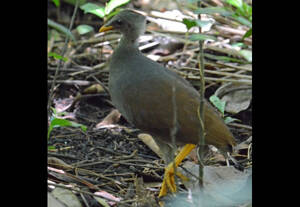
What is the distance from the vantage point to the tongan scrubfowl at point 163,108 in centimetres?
322

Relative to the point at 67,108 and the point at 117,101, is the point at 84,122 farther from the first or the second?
the point at 117,101

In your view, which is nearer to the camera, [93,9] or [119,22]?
[119,22]

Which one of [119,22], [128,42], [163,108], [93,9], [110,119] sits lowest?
[110,119]

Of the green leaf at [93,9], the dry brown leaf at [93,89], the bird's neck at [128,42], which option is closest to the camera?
the bird's neck at [128,42]

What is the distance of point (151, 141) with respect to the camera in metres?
4.09

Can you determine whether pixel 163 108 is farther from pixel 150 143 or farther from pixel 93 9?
pixel 93 9

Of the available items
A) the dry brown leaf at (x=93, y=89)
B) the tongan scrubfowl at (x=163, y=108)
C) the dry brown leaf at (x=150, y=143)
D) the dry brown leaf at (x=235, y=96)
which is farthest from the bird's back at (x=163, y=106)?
the dry brown leaf at (x=93, y=89)

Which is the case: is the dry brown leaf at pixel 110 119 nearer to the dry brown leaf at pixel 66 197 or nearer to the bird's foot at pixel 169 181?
the bird's foot at pixel 169 181

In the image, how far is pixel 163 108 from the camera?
3252mm

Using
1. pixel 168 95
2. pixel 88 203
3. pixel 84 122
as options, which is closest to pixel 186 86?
pixel 168 95

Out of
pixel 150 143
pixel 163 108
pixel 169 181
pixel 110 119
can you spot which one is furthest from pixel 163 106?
pixel 110 119

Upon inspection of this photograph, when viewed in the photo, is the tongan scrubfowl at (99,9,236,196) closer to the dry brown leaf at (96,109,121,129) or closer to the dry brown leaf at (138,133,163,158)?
the dry brown leaf at (138,133,163,158)

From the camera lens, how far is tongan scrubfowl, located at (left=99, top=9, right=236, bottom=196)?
3221 mm

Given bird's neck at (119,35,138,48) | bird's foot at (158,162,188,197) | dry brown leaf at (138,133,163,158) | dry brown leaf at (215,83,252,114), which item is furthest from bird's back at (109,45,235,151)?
dry brown leaf at (215,83,252,114)
